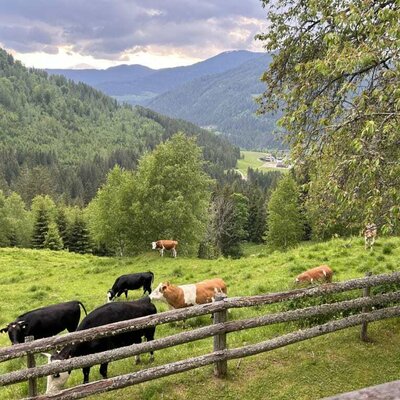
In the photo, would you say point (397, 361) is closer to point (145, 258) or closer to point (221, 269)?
point (221, 269)

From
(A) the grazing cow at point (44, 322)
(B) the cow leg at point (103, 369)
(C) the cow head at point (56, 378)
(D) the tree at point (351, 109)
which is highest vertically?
(D) the tree at point (351, 109)

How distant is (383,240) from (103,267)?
61.4 feet

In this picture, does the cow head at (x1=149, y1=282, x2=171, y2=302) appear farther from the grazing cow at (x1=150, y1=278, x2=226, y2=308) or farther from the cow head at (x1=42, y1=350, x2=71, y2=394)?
the cow head at (x1=42, y1=350, x2=71, y2=394)

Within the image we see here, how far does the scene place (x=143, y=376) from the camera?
8555 millimetres

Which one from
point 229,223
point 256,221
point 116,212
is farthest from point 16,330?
point 256,221

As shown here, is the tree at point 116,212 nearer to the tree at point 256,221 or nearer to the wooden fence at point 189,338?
the wooden fence at point 189,338

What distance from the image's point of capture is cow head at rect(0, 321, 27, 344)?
497 inches

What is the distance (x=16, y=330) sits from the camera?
502 inches

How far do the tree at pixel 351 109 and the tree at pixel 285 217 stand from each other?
4804 cm

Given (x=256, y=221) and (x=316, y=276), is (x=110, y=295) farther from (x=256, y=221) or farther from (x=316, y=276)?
(x=256, y=221)

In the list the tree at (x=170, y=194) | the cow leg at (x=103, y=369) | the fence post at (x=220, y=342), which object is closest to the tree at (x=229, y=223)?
the tree at (x=170, y=194)

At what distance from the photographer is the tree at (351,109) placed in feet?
26.0

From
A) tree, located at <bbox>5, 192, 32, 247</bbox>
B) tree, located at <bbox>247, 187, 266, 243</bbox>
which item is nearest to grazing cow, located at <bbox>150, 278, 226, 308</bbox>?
tree, located at <bbox>5, 192, 32, 247</bbox>

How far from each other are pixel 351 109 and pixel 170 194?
98.5ft
